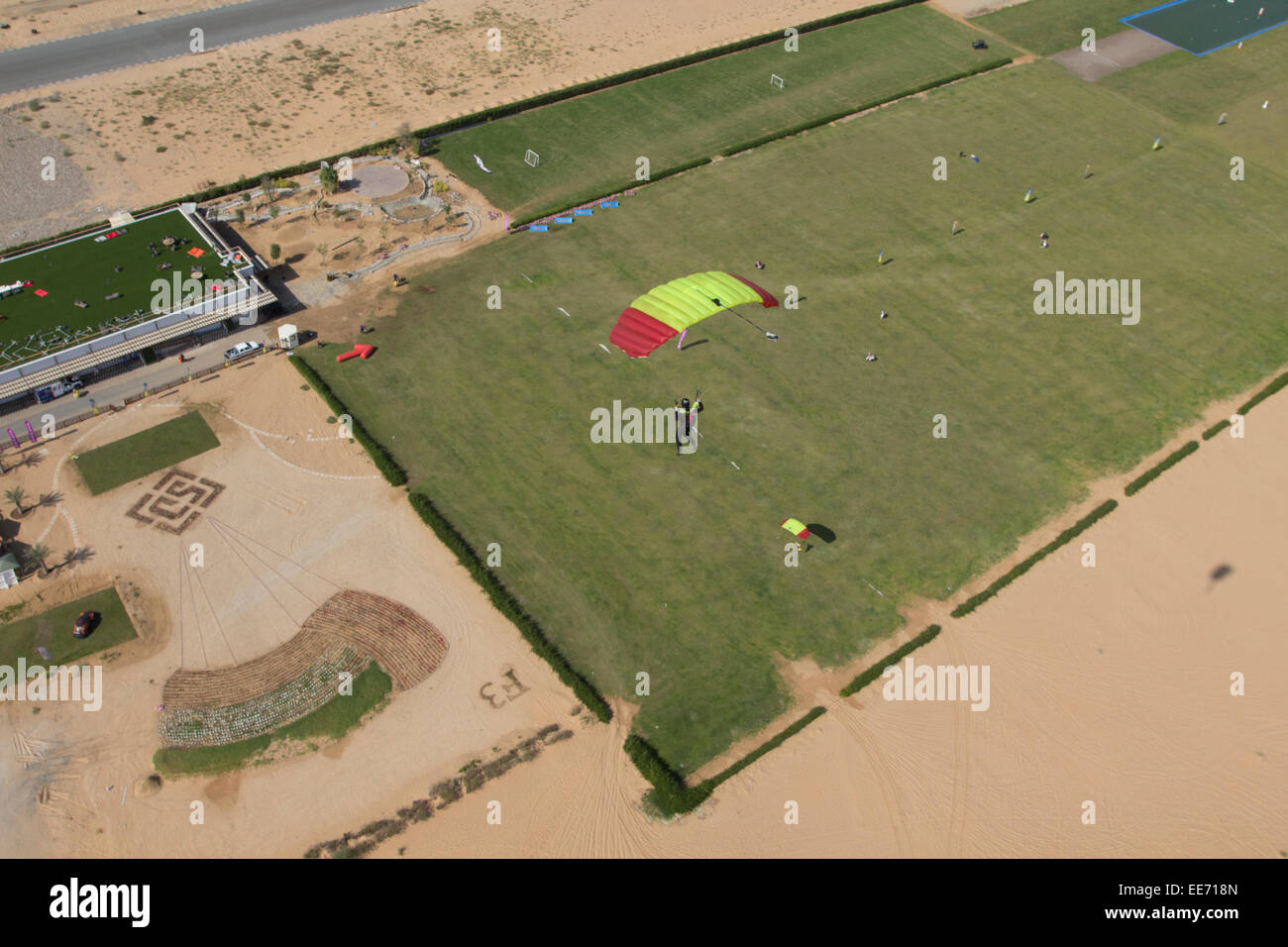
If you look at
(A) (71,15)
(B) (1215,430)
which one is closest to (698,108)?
(B) (1215,430)

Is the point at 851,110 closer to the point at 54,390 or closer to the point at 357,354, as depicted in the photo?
the point at 357,354

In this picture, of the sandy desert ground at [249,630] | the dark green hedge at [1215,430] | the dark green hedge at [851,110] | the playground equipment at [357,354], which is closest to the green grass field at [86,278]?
the sandy desert ground at [249,630]

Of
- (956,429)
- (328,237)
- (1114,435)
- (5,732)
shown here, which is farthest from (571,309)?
(5,732)

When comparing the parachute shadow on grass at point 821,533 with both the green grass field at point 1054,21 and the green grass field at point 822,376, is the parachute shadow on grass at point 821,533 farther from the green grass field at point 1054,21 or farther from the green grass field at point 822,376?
the green grass field at point 1054,21

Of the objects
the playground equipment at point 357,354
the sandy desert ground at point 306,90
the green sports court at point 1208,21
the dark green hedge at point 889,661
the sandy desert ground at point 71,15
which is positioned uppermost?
the sandy desert ground at point 71,15

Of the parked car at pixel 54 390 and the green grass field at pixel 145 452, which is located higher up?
the parked car at pixel 54 390

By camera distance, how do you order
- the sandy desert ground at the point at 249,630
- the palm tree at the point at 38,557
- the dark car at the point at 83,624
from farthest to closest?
the palm tree at the point at 38,557, the dark car at the point at 83,624, the sandy desert ground at the point at 249,630

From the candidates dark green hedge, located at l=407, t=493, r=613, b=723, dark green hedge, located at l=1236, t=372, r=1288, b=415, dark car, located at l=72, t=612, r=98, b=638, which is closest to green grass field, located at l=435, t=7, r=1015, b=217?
dark green hedge, located at l=407, t=493, r=613, b=723
